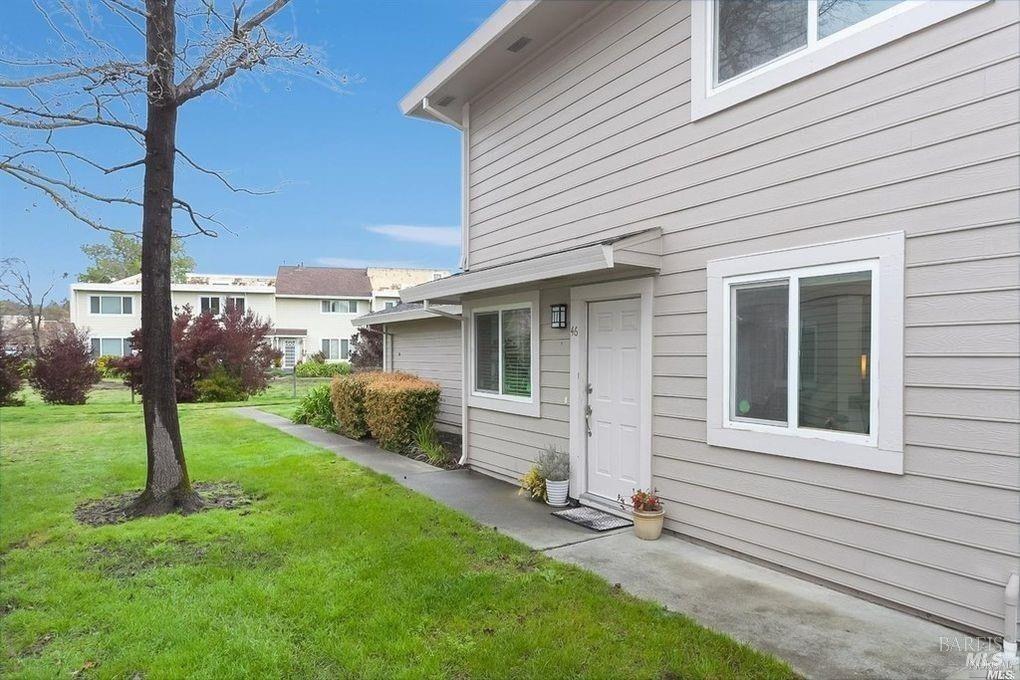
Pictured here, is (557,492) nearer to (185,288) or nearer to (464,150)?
(464,150)

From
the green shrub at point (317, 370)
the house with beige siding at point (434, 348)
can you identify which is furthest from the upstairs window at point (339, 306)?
the house with beige siding at point (434, 348)

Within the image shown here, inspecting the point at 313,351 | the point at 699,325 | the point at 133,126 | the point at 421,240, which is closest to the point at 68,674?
the point at 699,325

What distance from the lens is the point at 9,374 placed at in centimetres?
1755

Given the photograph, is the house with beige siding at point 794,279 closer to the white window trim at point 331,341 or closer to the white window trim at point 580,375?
the white window trim at point 580,375

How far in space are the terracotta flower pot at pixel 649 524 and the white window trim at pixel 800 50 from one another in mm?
3278

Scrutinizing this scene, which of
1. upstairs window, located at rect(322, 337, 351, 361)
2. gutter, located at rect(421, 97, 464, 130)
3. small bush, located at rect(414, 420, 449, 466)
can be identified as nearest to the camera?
gutter, located at rect(421, 97, 464, 130)

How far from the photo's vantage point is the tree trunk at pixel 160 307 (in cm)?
586

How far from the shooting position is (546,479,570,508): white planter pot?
609 centimetres

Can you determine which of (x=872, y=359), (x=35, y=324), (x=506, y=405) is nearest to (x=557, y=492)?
(x=506, y=405)

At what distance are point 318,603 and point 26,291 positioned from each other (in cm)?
2772

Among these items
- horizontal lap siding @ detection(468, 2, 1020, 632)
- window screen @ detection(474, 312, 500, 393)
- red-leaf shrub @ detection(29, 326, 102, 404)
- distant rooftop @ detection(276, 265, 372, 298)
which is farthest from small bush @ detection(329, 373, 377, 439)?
distant rooftop @ detection(276, 265, 372, 298)

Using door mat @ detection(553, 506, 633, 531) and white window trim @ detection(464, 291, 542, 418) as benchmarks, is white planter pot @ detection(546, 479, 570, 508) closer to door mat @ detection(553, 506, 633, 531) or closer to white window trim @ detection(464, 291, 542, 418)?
door mat @ detection(553, 506, 633, 531)

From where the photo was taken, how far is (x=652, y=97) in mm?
5203

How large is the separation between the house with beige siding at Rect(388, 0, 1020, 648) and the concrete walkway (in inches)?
8.2
